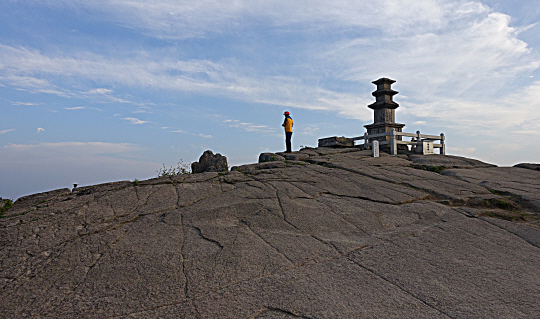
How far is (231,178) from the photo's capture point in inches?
376

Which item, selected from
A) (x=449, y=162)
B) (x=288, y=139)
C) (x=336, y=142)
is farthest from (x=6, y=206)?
(x=449, y=162)

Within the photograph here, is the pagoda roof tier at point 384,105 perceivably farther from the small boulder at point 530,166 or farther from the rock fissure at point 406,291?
the rock fissure at point 406,291

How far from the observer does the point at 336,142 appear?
57.0ft

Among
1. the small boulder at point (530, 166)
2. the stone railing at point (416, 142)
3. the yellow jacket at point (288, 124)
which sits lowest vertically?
the small boulder at point (530, 166)

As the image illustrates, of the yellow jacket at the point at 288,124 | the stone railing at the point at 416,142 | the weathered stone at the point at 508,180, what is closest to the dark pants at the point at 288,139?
the yellow jacket at the point at 288,124

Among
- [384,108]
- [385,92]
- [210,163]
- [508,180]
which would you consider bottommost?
[508,180]

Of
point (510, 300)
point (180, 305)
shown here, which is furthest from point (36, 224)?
point (510, 300)

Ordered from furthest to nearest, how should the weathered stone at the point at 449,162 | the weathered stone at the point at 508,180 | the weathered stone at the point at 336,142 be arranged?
the weathered stone at the point at 336,142
the weathered stone at the point at 449,162
the weathered stone at the point at 508,180

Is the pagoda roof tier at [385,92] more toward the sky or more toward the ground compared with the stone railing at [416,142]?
more toward the sky

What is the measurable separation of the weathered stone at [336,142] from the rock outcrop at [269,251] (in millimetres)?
7993

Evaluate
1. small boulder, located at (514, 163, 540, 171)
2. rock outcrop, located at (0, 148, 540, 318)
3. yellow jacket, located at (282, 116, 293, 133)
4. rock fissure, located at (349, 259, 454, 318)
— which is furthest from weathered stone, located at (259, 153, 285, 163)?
small boulder, located at (514, 163, 540, 171)

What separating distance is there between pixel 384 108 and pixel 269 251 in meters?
16.2

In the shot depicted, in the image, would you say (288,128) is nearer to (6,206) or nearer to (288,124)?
(288,124)

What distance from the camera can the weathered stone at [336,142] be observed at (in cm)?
1745
